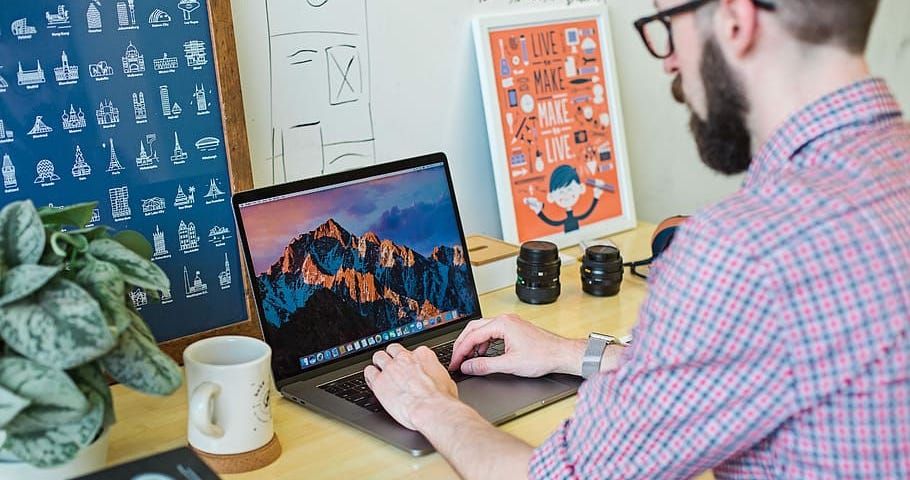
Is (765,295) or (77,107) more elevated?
(77,107)

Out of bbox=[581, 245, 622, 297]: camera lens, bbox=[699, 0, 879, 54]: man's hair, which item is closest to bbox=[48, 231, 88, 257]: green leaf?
bbox=[699, 0, 879, 54]: man's hair

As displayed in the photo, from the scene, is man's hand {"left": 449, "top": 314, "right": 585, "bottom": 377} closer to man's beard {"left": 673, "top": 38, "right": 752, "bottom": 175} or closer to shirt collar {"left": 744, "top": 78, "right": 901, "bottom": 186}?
man's beard {"left": 673, "top": 38, "right": 752, "bottom": 175}

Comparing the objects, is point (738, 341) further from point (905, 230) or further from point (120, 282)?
point (120, 282)

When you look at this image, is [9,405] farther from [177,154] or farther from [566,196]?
[566,196]

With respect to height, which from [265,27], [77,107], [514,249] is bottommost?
[514,249]

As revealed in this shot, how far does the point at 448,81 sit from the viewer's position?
1755 mm

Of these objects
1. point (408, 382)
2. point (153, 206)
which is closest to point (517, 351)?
point (408, 382)

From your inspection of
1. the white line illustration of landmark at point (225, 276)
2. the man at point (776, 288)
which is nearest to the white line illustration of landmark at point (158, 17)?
the white line illustration of landmark at point (225, 276)

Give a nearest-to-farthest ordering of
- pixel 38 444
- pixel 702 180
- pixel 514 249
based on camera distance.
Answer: pixel 38 444 < pixel 514 249 < pixel 702 180

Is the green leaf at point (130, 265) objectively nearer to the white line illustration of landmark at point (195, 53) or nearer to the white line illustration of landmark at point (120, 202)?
the white line illustration of landmark at point (120, 202)

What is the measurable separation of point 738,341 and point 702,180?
1465 millimetres

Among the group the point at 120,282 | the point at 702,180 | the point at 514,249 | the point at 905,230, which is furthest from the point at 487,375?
the point at 702,180

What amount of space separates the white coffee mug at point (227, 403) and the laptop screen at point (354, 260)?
0.19 metres

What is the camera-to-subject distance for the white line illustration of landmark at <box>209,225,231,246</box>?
4.71 feet
